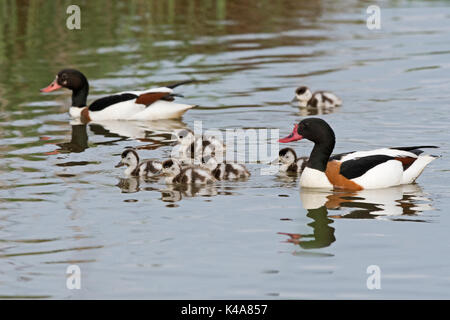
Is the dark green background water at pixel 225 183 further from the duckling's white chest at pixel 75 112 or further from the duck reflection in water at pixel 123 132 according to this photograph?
the duckling's white chest at pixel 75 112

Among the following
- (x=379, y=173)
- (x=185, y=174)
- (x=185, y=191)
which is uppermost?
(x=379, y=173)

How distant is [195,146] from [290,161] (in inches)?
65.5

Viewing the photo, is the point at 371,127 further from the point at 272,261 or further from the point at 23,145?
the point at 272,261

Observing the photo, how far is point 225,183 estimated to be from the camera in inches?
410

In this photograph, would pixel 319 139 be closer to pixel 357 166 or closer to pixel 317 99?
pixel 357 166

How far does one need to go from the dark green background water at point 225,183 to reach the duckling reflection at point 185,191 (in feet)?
0.15

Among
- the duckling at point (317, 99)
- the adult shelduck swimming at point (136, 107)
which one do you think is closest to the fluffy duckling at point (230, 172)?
the adult shelduck swimming at point (136, 107)

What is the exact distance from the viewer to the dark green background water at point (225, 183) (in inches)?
288

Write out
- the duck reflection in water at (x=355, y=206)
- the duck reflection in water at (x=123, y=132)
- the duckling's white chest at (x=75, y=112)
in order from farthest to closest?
the duckling's white chest at (x=75, y=112) → the duck reflection in water at (x=123, y=132) → the duck reflection in water at (x=355, y=206)

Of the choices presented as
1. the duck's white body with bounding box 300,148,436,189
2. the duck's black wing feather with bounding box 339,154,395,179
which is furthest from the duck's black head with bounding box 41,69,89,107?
the duck's black wing feather with bounding box 339,154,395,179

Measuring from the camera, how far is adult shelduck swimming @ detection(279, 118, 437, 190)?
32.4 ft

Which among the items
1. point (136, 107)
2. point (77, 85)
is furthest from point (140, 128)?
point (77, 85)

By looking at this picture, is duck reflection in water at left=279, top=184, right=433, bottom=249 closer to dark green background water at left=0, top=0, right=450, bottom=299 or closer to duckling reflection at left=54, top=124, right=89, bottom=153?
dark green background water at left=0, top=0, right=450, bottom=299

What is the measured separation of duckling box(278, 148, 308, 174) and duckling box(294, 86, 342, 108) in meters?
4.03
